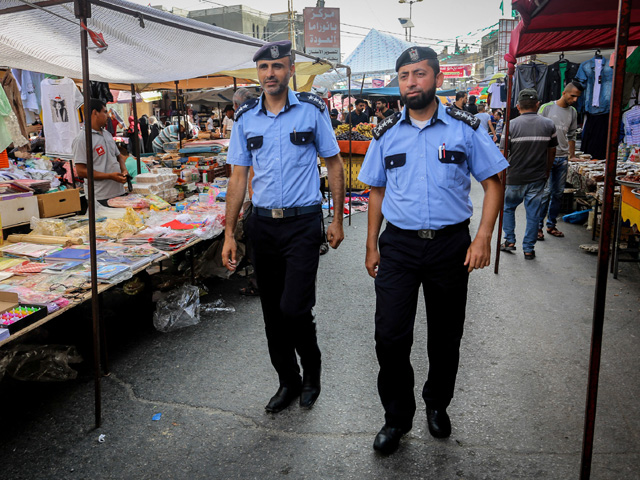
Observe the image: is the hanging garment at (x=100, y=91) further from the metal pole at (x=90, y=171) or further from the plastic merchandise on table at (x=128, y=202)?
the metal pole at (x=90, y=171)

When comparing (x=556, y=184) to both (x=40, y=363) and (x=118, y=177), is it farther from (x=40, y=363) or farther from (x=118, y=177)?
(x=40, y=363)

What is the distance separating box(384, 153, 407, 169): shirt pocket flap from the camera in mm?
2754

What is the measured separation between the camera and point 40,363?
12.9 ft

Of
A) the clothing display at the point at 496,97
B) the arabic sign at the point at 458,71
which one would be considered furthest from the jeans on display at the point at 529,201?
the arabic sign at the point at 458,71

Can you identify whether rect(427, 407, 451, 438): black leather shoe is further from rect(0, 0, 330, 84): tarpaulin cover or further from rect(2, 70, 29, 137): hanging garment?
rect(2, 70, 29, 137): hanging garment

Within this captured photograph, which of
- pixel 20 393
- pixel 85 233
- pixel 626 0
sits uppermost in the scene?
pixel 626 0

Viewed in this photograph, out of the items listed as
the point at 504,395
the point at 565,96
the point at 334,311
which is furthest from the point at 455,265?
the point at 565,96

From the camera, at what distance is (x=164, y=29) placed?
4480 millimetres

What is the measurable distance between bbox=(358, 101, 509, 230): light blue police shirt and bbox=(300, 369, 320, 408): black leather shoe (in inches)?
53.2

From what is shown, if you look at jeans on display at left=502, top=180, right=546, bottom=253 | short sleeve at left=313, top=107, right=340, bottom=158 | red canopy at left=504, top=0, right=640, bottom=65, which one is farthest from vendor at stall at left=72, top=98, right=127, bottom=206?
jeans on display at left=502, top=180, right=546, bottom=253

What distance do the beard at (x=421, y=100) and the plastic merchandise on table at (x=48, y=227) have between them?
12.5 feet

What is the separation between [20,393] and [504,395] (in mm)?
3473

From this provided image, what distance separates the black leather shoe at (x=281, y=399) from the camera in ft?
11.1

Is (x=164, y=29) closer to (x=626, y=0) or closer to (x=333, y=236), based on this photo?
(x=333, y=236)
